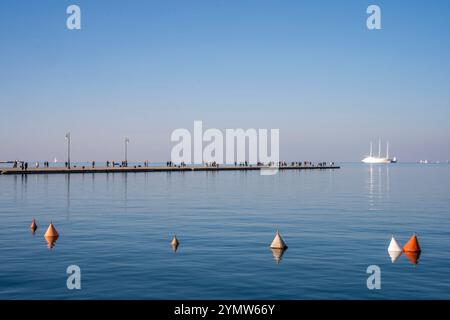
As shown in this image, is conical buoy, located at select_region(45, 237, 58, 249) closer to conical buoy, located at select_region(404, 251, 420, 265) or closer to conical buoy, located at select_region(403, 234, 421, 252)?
conical buoy, located at select_region(404, 251, 420, 265)

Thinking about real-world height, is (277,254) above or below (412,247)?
below

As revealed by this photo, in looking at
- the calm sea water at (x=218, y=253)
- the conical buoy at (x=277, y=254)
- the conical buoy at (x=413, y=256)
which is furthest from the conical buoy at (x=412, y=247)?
the conical buoy at (x=277, y=254)

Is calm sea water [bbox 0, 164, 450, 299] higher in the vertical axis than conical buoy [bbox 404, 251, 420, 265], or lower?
higher

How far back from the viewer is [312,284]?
66.0 feet

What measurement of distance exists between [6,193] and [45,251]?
42642 mm

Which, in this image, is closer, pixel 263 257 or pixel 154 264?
pixel 154 264

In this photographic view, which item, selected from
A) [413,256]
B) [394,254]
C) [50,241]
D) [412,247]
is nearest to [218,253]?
[394,254]

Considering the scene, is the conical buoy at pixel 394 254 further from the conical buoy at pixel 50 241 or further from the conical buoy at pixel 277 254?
the conical buoy at pixel 50 241

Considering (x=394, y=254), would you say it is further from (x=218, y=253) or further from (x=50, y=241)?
(x=50, y=241)

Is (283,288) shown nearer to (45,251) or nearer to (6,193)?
(45,251)

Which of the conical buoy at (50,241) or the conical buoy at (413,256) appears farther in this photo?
the conical buoy at (50,241)

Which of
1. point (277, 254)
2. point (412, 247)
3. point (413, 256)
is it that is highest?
point (412, 247)

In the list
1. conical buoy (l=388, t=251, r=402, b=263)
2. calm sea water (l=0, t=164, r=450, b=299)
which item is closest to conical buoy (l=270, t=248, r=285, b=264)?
calm sea water (l=0, t=164, r=450, b=299)
